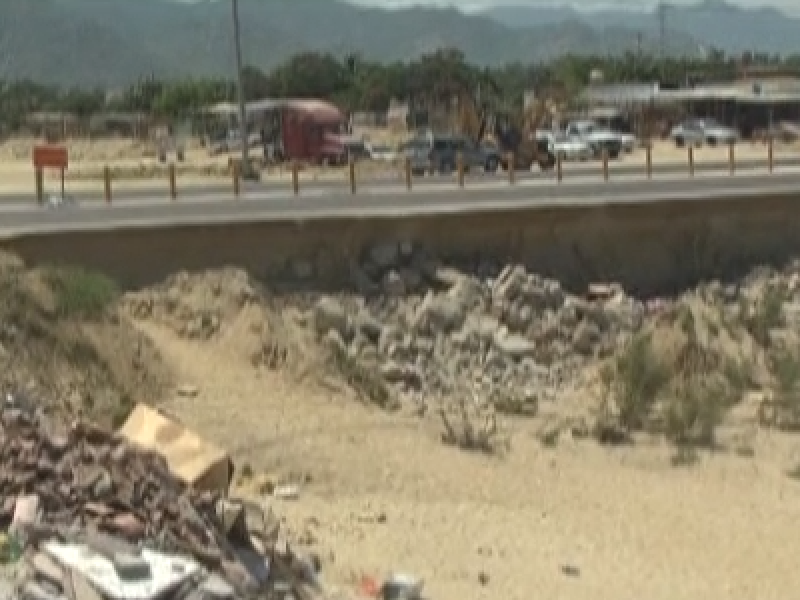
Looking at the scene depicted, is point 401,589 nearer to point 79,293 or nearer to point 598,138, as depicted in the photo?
point 79,293

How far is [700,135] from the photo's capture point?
9019 centimetres

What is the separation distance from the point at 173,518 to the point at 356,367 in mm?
17447

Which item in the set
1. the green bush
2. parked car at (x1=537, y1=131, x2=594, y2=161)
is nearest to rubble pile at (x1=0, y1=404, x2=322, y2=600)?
the green bush

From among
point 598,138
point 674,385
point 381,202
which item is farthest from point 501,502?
point 598,138

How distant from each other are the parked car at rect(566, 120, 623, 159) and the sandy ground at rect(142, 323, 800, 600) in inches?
1620

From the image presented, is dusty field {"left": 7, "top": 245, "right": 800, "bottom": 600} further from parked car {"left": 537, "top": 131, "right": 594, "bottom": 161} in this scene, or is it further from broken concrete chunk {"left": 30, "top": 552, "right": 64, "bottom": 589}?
parked car {"left": 537, "top": 131, "right": 594, "bottom": 161}

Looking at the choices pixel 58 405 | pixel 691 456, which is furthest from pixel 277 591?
pixel 691 456

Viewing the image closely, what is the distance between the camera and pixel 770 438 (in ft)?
97.9

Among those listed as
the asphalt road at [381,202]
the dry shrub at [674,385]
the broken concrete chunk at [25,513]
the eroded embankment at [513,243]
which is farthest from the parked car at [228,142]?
the broken concrete chunk at [25,513]

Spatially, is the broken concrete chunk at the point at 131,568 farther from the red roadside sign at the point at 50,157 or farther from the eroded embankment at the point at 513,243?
the red roadside sign at the point at 50,157

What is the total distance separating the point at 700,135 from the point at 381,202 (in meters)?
51.3

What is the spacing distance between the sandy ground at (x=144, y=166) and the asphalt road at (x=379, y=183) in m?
0.80

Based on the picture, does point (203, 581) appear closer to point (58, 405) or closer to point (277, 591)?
point (277, 591)

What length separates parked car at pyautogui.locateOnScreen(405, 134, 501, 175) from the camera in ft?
210
